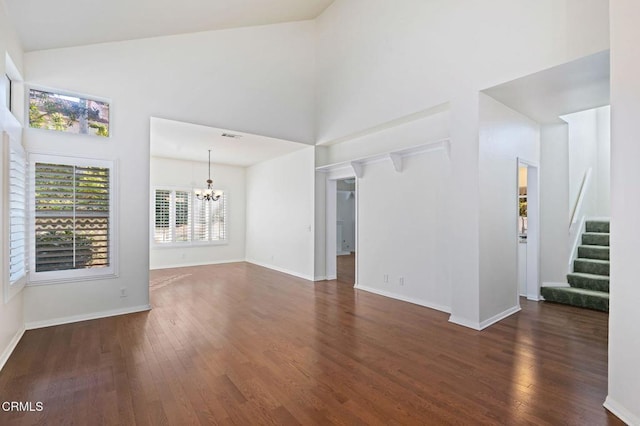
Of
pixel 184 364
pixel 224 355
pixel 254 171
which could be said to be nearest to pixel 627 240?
pixel 224 355

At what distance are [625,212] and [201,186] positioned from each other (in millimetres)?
8496

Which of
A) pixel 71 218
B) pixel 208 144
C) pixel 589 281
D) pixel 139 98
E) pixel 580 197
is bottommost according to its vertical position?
pixel 589 281

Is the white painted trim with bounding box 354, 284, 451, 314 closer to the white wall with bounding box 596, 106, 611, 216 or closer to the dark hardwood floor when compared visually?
the dark hardwood floor

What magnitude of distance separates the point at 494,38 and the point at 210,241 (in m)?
7.85

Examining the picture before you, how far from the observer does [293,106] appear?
6234mm

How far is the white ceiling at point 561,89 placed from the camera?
10.2ft

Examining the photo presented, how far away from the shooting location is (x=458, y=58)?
3902 mm

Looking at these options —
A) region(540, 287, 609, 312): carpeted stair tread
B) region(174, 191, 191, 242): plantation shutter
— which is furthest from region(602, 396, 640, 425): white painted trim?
region(174, 191, 191, 242): plantation shutter

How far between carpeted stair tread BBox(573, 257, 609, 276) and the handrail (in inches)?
25.0

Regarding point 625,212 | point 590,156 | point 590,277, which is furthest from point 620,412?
point 590,156

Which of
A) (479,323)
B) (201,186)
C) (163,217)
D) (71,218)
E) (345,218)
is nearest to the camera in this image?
(479,323)

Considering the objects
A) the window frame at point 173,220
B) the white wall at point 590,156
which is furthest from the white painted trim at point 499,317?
the window frame at point 173,220

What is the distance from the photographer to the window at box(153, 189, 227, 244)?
8.02 meters

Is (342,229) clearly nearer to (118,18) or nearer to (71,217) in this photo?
(71,217)
